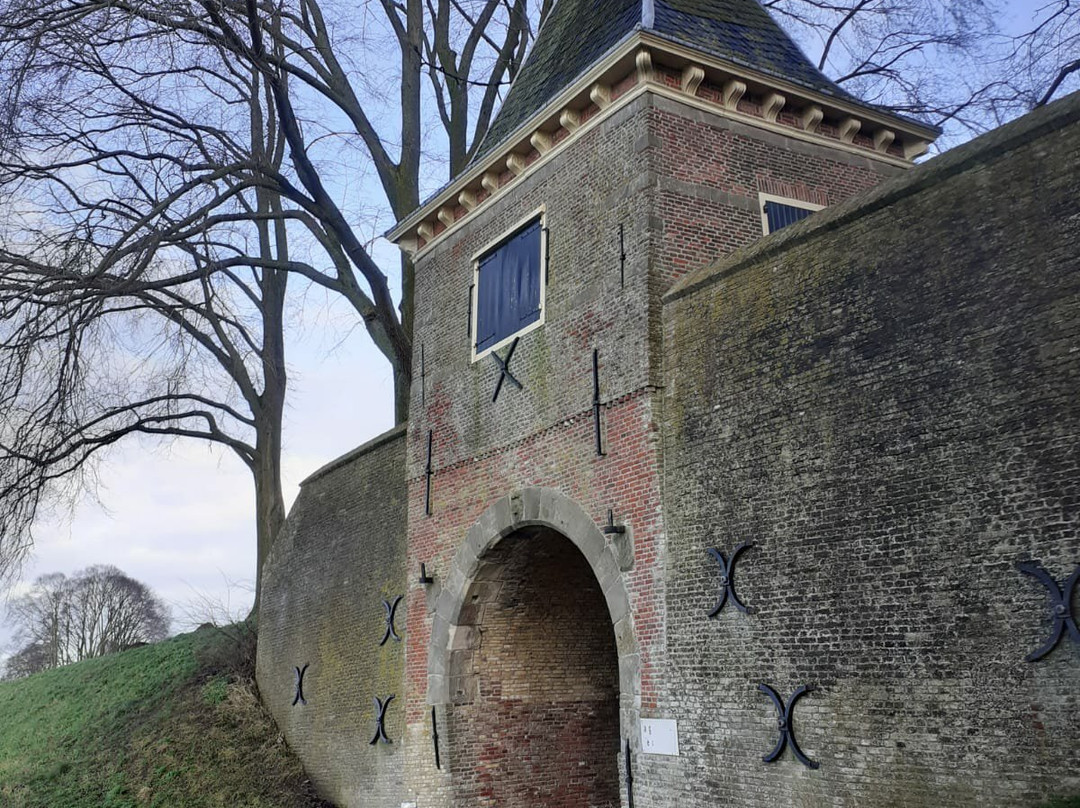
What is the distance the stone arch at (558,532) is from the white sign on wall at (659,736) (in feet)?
0.97

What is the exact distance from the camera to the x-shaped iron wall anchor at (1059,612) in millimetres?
5965

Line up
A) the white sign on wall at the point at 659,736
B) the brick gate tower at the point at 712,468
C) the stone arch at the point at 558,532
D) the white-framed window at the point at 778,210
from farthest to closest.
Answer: the white-framed window at the point at 778,210, the stone arch at the point at 558,532, the white sign on wall at the point at 659,736, the brick gate tower at the point at 712,468

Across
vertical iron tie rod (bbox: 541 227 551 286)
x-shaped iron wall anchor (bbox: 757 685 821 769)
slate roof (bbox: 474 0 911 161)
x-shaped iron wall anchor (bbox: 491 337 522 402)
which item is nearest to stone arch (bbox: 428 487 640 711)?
x-shaped iron wall anchor (bbox: 491 337 522 402)

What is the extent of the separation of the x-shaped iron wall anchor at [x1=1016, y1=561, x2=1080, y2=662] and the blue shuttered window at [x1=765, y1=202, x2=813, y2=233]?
6.03 meters

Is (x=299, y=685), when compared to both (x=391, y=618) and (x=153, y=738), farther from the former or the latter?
(x=391, y=618)

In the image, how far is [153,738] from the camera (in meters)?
16.4

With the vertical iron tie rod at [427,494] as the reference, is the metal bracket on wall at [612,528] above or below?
below

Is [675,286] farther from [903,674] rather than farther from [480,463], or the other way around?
[903,674]

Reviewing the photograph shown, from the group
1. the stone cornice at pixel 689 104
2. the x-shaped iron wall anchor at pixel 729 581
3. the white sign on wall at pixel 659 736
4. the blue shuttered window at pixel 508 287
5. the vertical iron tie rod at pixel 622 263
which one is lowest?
the white sign on wall at pixel 659 736

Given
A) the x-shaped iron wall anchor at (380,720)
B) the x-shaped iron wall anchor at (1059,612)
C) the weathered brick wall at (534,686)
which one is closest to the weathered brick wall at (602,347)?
the weathered brick wall at (534,686)

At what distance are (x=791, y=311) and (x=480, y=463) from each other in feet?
16.9

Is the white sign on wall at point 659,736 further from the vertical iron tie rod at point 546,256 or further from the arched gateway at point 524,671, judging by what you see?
the vertical iron tie rod at point 546,256

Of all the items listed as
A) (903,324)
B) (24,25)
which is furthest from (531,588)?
(24,25)

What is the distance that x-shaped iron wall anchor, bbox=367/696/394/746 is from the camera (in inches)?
536
